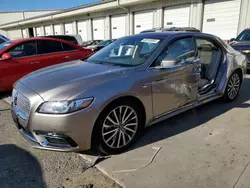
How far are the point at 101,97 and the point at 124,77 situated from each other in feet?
1.43

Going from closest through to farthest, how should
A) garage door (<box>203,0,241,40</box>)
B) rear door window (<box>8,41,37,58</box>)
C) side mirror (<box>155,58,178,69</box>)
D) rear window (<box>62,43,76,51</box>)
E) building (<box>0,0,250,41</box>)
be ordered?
side mirror (<box>155,58,178,69</box>) → rear door window (<box>8,41,37,58</box>) → rear window (<box>62,43,76,51</box>) → garage door (<box>203,0,241,40</box>) → building (<box>0,0,250,41</box>)

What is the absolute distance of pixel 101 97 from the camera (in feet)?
7.66

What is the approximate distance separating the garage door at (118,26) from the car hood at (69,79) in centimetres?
1535

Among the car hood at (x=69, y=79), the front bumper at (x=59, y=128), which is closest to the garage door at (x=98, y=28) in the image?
the car hood at (x=69, y=79)

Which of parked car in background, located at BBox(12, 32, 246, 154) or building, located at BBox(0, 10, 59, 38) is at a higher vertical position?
building, located at BBox(0, 10, 59, 38)

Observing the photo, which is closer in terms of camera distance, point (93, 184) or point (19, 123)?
point (93, 184)

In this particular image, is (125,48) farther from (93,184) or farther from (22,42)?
(22,42)

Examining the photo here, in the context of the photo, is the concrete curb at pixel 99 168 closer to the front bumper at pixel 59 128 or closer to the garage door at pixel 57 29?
Answer: the front bumper at pixel 59 128

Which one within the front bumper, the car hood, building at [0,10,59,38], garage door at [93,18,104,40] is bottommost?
the front bumper

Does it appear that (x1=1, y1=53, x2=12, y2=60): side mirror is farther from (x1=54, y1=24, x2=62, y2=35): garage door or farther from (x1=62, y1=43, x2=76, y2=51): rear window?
(x1=54, y1=24, x2=62, y2=35): garage door

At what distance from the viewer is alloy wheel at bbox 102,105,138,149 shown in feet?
8.27

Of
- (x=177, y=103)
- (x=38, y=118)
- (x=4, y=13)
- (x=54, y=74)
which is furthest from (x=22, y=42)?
(x=4, y=13)

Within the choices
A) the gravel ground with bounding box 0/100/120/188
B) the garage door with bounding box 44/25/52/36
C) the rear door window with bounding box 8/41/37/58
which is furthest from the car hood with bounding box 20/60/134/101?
the garage door with bounding box 44/25/52/36

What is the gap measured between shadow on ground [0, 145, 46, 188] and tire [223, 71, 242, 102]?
12.4 feet
